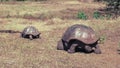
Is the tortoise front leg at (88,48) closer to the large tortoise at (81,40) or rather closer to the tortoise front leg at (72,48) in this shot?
the large tortoise at (81,40)

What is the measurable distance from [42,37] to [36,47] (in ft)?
6.69

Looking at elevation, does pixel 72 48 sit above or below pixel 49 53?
above

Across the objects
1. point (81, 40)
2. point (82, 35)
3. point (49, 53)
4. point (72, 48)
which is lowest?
point (49, 53)

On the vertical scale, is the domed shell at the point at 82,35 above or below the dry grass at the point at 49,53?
above

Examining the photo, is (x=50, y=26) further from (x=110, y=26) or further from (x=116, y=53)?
(x=116, y=53)

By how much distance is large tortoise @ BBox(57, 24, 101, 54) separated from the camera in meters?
10.1

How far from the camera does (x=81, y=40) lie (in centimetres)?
1009

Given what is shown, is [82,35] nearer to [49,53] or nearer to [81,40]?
[81,40]

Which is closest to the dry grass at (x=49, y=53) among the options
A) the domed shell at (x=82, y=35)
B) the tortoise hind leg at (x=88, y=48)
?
the tortoise hind leg at (x=88, y=48)

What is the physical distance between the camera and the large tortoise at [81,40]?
10.1 m

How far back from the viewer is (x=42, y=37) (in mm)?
13180

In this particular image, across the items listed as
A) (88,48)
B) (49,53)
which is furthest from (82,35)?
(49,53)

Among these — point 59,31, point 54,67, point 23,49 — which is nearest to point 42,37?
point 59,31

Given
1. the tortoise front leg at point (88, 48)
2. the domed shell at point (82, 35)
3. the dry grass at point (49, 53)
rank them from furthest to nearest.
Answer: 1. the tortoise front leg at point (88, 48)
2. the domed shell at point (82, 35)
3. the dry grass at point (49, 53)
